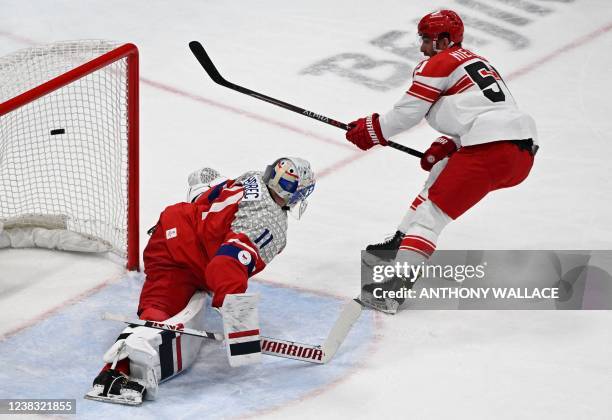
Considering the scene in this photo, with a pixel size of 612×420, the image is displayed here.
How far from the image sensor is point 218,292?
354 cm

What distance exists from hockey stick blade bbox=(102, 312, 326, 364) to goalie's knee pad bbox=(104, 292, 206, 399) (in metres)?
0.02

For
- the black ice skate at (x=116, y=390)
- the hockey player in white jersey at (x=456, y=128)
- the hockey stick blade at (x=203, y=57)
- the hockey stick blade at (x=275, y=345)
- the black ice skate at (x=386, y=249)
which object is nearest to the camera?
the black ice skate at (x=116, y=390)

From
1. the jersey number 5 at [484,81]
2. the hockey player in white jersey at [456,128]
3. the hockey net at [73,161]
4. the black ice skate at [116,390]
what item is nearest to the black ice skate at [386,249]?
the hockey player in white jersey at [456,128]

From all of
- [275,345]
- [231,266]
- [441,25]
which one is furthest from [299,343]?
[441,25]

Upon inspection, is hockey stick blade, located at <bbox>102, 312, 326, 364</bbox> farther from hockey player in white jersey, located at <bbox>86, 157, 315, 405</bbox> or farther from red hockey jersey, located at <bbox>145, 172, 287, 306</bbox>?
red hockey jersey, located at <bbox>145, 172, 287, 306</bbox>

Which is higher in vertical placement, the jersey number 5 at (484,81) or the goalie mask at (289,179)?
the jersey number 5 at (484,81)

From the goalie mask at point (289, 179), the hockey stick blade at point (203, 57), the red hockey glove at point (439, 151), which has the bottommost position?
the goalie mask at point (289, 179)

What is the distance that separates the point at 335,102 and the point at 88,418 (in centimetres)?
262

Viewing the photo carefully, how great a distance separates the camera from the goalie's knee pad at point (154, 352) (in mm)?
3467

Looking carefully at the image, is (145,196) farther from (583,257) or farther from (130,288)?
(583,257)

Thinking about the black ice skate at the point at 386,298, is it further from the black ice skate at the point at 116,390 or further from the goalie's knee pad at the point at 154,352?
the black ice skate at the point at 116,390

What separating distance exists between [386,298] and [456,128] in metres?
0.59

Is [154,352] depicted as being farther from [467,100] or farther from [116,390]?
[467,100]

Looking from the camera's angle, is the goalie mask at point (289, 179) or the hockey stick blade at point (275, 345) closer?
the hockey stick blade at point (275, 345)
